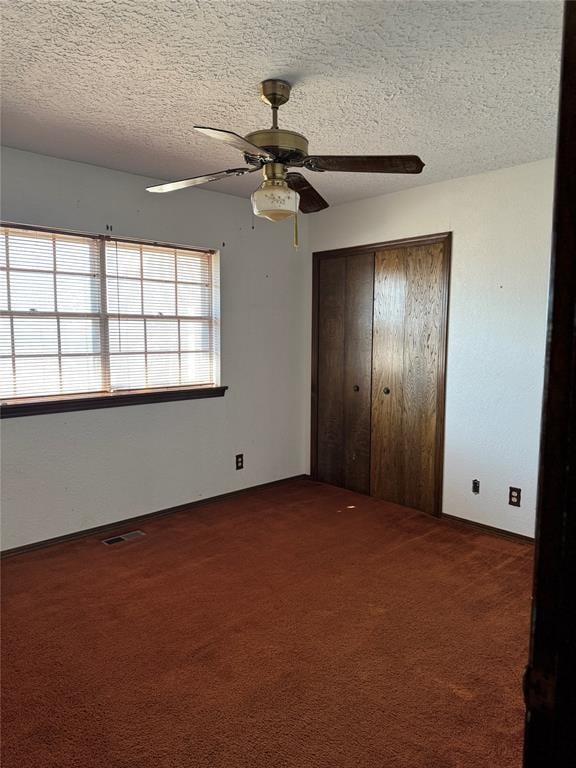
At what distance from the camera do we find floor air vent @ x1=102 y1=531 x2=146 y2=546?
11.4 feet

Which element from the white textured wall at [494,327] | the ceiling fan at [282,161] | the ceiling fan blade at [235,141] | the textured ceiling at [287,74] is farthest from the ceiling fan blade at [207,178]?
the white textured wall at [494,327]

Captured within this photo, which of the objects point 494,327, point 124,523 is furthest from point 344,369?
point 124,523

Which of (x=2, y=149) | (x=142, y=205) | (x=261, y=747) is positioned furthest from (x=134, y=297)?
(x=261, y=747)

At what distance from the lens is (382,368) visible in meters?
4.32

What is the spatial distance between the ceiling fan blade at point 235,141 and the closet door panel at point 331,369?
2605 millimetres

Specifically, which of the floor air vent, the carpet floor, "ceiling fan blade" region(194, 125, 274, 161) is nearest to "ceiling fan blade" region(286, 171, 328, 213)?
"ceiling fan blade" region(194, 125, 274, 161)

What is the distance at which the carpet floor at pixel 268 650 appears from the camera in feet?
5.81

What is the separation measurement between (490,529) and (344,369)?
1790mm

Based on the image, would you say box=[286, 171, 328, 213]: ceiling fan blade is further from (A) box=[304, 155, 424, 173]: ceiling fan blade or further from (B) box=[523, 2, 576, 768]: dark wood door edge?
(B) box=[523, 2, 576, 768]: dark wood door edge

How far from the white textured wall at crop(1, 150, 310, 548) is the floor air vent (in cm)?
19

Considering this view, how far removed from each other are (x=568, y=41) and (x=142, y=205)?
365 cm

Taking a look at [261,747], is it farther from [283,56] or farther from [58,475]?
[283,56]

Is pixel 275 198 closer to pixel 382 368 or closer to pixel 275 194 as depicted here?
pixel 275 194

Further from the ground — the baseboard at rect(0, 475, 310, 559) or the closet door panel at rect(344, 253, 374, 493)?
the closet door panel at rect(344, 253, 374, 493)
